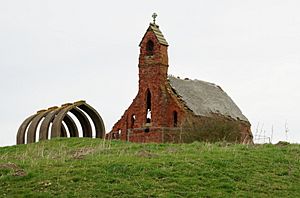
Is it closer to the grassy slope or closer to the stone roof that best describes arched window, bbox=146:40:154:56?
the stone roof

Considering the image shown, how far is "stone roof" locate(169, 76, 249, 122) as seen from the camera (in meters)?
49.6

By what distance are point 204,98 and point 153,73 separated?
4652 mm

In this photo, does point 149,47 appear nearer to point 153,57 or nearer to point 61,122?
point 153,57

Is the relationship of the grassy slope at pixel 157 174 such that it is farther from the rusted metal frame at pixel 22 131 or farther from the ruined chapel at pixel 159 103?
the ruined chapel at pixel 159 103

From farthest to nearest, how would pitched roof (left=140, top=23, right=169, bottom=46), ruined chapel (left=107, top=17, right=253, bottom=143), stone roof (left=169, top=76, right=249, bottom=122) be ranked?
pitched roof (left=140, top=23, right=169, bottom=46)
stone roof (left=169, top=76, right=249, bottom=122)
ruined chapel (left=107, top=17, right=253, bottom=143)

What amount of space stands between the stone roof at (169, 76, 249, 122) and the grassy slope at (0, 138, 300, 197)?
26.4 metres

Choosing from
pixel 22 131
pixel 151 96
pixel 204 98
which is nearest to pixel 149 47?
pixel 151 96

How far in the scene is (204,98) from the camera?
52.1m

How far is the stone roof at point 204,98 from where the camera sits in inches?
1954

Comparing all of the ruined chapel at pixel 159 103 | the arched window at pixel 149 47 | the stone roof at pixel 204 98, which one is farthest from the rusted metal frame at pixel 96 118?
the arched window at pixel 149 47

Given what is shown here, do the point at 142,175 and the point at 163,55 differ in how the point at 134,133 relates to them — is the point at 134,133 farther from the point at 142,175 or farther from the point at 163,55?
the point at 142,175

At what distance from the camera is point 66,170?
1894 centimetres

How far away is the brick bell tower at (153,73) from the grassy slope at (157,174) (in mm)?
26904

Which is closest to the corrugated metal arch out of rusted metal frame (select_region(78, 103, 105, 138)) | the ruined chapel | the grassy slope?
rusted metal frame (select_region(78, 103, 105, 138))
